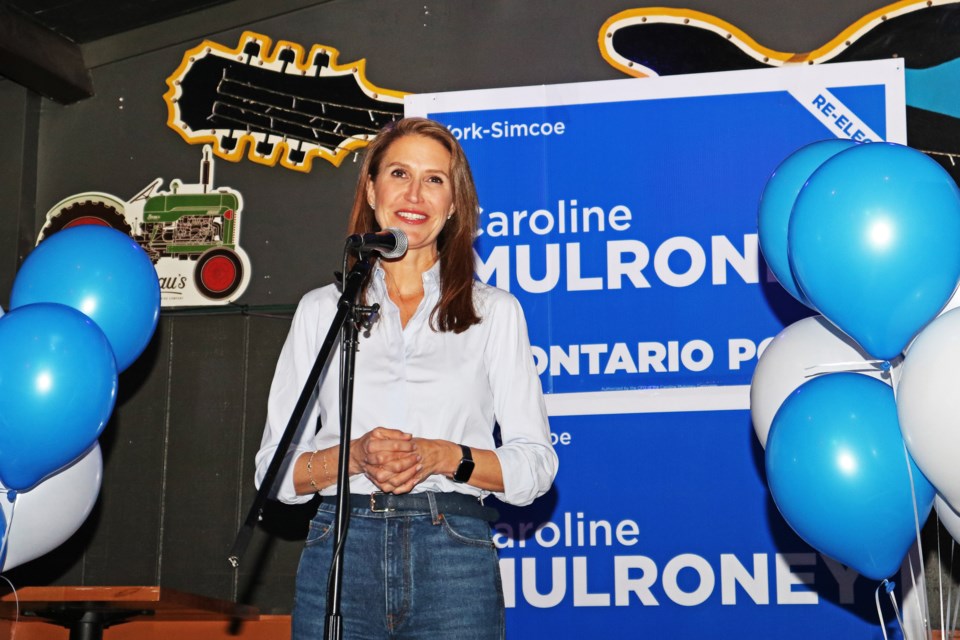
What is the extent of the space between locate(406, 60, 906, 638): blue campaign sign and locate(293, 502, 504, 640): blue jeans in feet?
4.96

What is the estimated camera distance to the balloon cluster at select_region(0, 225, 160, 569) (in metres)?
2.25

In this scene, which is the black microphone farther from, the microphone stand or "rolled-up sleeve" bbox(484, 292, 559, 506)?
"rolled-up sleeve" bbox(484, 292, 559, 506)

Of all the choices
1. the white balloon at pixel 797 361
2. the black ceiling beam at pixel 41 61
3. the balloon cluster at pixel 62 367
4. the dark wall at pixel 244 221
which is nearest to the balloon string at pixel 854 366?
the white balloon at pixel 797 361

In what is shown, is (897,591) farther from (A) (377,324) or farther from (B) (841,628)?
(A) (377,324)

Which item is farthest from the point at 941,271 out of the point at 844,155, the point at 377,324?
the point at 377,324

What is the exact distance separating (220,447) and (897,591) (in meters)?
2.27

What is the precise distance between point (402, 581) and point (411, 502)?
14 centimetres

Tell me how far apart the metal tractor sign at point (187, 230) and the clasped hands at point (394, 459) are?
2.44 meters

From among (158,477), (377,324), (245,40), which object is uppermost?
(245,40)

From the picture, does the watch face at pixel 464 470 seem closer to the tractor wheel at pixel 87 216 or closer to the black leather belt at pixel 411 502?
the black leather belt at pixel 411 502

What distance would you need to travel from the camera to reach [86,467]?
8.30 ft

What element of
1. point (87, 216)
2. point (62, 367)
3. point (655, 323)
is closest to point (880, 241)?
point (62, 367)

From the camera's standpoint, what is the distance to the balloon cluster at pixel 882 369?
1954 mm

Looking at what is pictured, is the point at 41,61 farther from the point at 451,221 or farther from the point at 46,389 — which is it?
the point at 451,221
